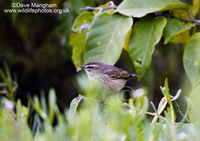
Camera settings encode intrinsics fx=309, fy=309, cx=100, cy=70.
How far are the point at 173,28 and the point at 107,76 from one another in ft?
3.11

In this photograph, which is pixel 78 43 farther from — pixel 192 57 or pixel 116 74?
pixel 192 57

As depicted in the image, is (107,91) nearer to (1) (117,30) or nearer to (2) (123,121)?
(1) (117,30)

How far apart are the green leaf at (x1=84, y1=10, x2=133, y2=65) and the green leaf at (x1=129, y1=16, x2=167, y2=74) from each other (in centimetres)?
9

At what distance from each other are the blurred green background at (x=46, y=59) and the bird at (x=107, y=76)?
35.0 inches

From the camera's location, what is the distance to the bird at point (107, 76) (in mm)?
2898

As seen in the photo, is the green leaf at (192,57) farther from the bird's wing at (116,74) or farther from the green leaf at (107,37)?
the bird's wing at (116,74)

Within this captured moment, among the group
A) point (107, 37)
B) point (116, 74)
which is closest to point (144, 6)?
point (107, 37)

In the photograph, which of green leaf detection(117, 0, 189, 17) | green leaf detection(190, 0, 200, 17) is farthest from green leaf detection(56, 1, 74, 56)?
green leaf detection(190, 0, 200, 17)

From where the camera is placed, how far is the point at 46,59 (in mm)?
4574

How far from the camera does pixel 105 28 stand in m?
2.45

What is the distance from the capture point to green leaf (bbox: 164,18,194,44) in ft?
7.66

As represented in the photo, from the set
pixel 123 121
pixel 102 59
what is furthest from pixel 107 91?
pixel 123 121

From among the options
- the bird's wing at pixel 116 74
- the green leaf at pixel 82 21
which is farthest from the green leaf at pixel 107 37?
the bird's wing at pixel 116 74

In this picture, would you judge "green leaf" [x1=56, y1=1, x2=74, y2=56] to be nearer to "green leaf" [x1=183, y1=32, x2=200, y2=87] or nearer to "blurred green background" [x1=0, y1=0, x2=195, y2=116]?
"blurred green background" [x1=0, y1=0, x2=195, y2=116]
